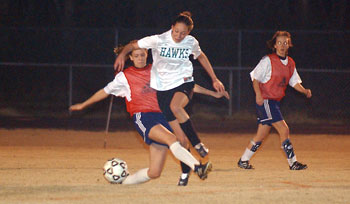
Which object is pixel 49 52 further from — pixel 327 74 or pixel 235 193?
pixel 235 193

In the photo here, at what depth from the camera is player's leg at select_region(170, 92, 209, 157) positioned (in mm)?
7414

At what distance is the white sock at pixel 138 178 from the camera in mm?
7625

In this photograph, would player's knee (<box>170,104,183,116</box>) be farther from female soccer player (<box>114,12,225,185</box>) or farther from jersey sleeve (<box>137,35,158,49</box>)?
jersey sleeve (<box>137,35,158,49</box>)

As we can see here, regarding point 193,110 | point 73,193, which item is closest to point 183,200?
point 73,193

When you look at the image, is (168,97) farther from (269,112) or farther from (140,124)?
(269,112)

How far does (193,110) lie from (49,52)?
20.0 ft

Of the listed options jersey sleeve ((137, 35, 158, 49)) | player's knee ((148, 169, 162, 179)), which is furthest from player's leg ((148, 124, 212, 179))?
jersey sleeve ((137, 35, 158, 49))

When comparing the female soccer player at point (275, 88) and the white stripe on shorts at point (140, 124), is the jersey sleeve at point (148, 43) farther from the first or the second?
the female soccer player at point (275, 88)

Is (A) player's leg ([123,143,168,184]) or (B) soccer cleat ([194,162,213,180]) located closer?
(B) soccer cleat ([194,162,213,180])

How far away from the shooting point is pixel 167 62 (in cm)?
752

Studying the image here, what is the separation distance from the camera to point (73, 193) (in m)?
7.20

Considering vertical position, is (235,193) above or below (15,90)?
above

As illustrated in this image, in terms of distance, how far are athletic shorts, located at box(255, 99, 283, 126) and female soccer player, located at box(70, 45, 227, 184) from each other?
218cm

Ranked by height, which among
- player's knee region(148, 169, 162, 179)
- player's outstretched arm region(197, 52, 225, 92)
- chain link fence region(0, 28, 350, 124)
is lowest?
chain link fence region(0, 28, 350, 124)
